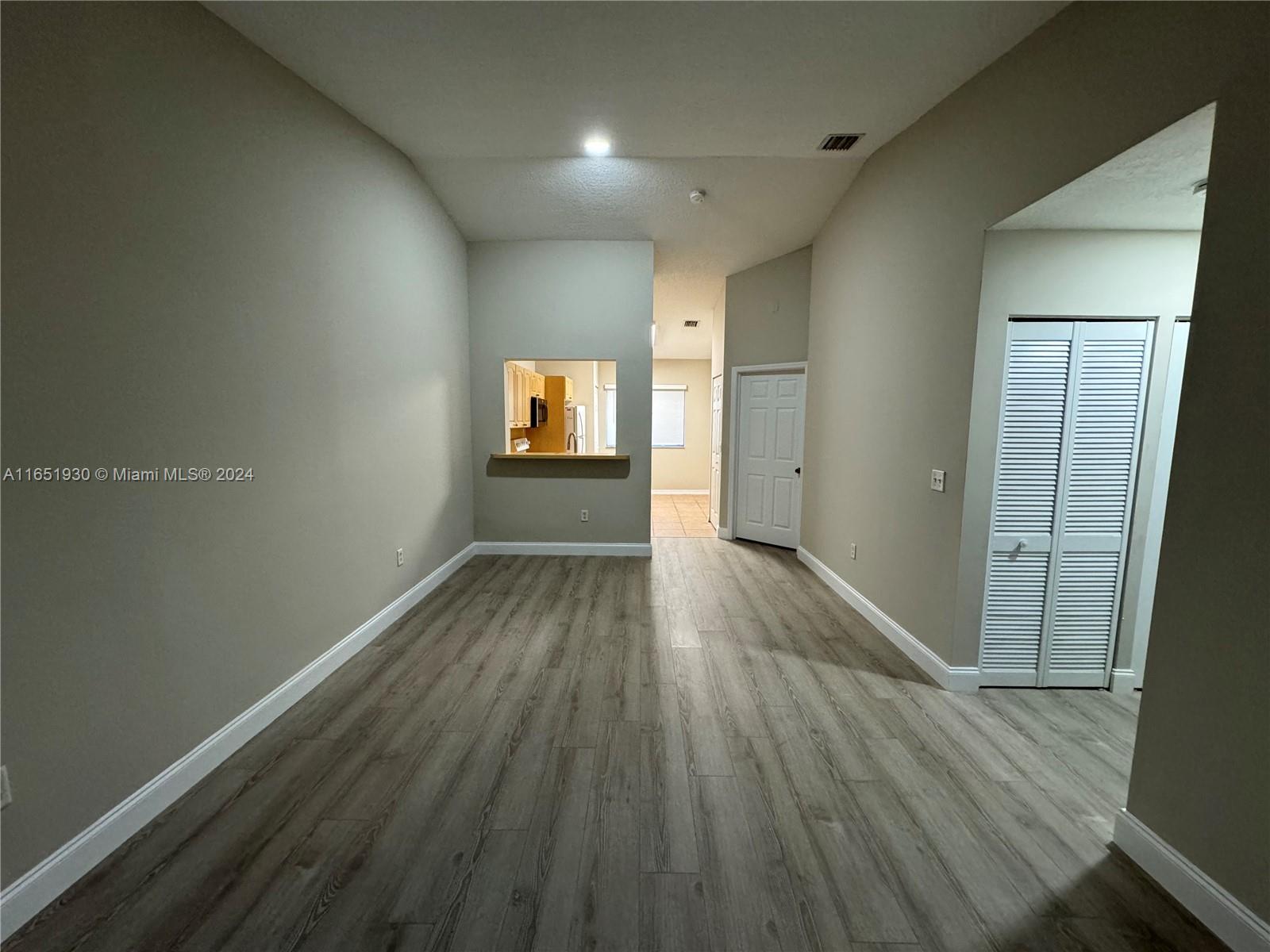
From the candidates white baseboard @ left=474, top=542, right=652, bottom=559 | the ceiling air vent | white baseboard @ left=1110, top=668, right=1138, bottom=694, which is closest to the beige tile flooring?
white baseboard @ left=474, top=542, right=652, bottom=559

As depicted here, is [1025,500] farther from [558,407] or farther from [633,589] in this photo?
[558,407]

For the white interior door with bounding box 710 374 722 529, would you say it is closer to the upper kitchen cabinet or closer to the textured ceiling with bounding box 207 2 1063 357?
the upper kitchen cabinet

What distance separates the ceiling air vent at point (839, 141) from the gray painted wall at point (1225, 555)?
191 cm

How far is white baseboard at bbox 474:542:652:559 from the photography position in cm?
490

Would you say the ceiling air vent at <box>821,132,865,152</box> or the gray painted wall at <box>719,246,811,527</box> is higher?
the ceiling air vent at <box>821,132,865,152</box>

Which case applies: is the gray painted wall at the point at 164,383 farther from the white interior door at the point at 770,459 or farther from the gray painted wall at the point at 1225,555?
the white interior door at the point at 770,459

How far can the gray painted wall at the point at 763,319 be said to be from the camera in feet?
15.9

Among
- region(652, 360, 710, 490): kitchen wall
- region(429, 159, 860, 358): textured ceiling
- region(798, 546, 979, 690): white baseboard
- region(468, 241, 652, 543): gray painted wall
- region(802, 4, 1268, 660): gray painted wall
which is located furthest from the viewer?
region(652, 360, 710, 490): kitchen wall

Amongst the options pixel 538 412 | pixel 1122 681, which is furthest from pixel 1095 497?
pixel 538 412

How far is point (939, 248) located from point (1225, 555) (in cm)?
190

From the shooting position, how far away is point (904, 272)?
9.60 feet

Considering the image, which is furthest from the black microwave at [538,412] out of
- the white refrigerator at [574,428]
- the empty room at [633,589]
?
the empty room at [633,589]

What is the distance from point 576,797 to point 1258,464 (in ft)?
7.35

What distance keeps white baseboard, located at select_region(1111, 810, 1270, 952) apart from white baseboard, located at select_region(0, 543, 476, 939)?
125 inches
